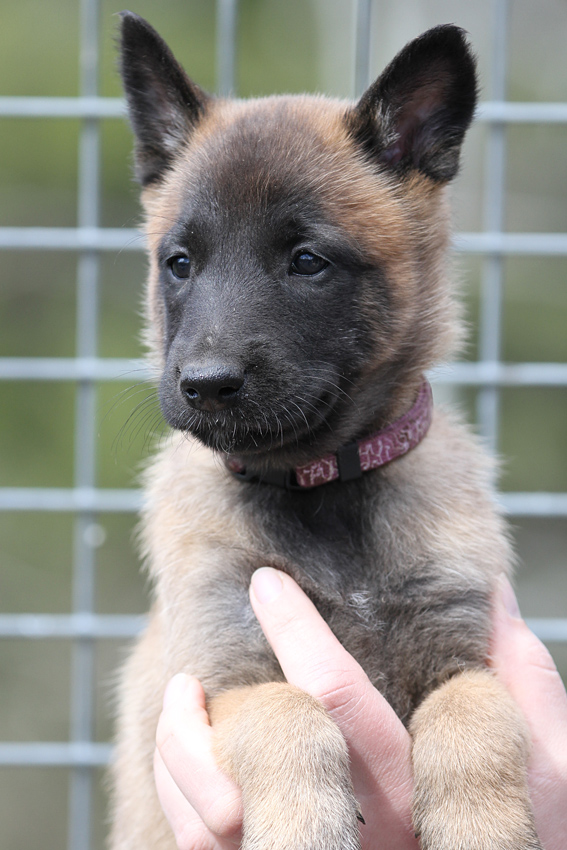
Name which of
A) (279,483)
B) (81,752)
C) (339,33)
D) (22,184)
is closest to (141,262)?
(22,184)

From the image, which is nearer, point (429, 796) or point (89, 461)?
point (429, 796)

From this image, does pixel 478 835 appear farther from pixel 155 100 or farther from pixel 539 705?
pixel 155 100

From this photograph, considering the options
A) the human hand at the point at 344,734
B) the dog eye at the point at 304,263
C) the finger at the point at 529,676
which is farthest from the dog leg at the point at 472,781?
the dog eye at the point at 304,263

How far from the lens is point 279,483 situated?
7.01 ft

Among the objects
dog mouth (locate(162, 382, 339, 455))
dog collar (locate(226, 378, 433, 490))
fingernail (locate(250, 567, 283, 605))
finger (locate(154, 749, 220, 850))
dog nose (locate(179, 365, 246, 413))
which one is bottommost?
finger (locate(154, 749, 220, 850))

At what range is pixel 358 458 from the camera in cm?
208

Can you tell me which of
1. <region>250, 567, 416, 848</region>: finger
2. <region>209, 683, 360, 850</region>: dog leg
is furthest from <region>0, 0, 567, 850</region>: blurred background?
<region>209, 683, 360, 850</region>: dog leg

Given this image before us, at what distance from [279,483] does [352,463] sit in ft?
0.68

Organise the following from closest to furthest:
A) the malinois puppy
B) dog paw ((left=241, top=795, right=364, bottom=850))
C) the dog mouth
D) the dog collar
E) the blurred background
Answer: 1. dog paw ((left=241, top=795, right=364, bottom=850))
2. the malinois puppy
3. the dog mouth
4. the dog collar
5. the blurred background

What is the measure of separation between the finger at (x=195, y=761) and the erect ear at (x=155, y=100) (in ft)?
4.96

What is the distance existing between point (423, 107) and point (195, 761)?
1735mm

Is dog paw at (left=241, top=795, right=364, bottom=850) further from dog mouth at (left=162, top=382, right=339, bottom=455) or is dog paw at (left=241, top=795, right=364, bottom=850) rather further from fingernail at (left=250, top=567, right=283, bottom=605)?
dog mouth at (left=162, top=382, right=339, bottom=455)

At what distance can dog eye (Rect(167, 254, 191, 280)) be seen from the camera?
82.4 inches

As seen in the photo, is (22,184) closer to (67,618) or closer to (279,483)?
(67,618)
